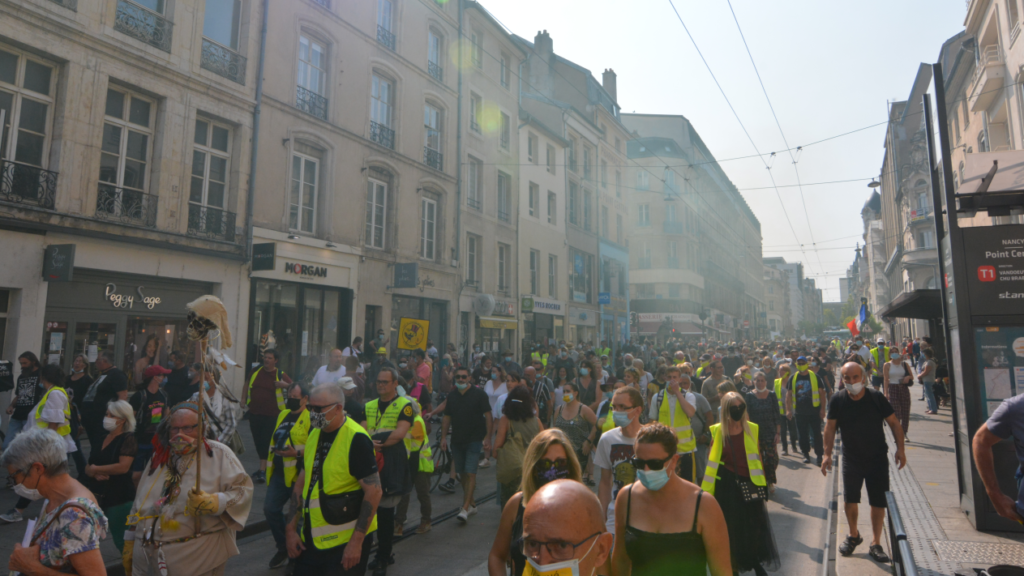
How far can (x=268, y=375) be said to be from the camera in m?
8.70

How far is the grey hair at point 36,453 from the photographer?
2920mm

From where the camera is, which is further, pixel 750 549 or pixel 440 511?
pixel 440 511

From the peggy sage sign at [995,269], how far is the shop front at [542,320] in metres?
20.9

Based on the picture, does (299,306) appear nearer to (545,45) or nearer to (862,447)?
(862,447)

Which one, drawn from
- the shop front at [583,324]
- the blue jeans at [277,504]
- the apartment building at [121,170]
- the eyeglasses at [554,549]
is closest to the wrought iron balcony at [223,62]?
the apartment building at [121,170]

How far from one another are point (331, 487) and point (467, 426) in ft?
12.2

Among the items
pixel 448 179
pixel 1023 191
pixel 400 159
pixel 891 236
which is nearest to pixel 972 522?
pixel 1023 191

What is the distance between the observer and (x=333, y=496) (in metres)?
3.88

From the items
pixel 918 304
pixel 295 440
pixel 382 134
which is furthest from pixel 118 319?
pixel 918 304

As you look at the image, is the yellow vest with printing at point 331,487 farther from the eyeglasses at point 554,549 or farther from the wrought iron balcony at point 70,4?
the wrought iron balcony at point 70,4

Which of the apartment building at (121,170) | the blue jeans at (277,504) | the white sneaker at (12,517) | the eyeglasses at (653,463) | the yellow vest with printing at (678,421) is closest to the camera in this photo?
the eyeglasses at (653,463)

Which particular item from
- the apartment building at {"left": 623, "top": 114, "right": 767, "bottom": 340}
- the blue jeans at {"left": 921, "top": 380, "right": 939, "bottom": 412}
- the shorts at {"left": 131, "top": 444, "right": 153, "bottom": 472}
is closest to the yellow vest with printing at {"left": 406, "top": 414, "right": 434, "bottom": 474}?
the shorts at {"left": 131, "top": 444, "right": 153, "bottom": 472}

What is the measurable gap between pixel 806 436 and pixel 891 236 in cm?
5977

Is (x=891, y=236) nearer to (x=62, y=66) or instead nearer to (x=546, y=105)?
(x=546, y=105)
